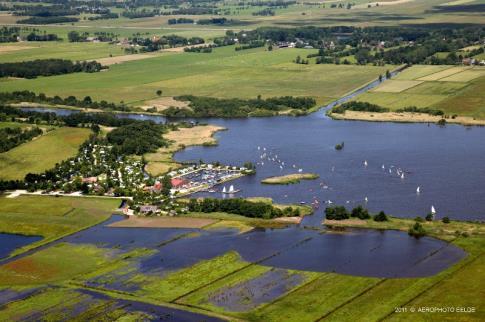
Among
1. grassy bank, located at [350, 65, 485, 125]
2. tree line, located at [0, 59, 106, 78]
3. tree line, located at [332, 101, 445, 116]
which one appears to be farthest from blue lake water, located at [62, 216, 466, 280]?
tree line, located at [0, 59, 106, 78]

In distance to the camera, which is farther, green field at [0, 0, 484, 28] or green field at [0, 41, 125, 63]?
green field at [0, 0, 484, 28]

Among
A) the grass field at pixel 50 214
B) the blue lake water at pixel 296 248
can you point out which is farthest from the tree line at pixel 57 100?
the blue lake water at pixel 296 248

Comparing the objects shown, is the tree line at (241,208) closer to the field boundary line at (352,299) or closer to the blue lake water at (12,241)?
the blue lake water at (12,241)

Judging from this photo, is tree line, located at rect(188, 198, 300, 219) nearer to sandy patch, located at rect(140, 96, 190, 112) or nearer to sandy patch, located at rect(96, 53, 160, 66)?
sandy patch, located at rect(140, 96, 190, 112)

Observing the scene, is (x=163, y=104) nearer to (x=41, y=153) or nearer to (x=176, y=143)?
(x=176, y=143)

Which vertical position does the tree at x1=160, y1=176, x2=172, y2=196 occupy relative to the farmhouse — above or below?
above

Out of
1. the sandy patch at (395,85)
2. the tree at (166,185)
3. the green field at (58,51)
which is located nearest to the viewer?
the tree at (166,185)
